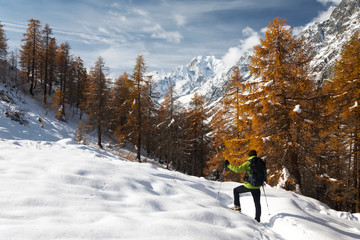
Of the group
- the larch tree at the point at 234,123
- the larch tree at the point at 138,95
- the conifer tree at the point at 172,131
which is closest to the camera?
the larch tree at the point at 234,123

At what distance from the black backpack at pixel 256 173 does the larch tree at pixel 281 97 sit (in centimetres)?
424

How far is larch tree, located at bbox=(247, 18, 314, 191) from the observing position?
9.04 meters

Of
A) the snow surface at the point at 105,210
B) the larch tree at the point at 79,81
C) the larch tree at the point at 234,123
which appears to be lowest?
the snow surface at the point at 105,210

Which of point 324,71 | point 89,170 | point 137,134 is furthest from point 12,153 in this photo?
point 324,71

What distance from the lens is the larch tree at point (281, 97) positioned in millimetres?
9039

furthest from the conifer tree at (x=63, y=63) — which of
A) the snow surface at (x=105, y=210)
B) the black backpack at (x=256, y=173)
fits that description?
the black backpack at (x=256, y=173)

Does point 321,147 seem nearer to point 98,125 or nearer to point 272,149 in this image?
point 272,149

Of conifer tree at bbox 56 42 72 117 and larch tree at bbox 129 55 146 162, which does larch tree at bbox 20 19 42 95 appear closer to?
conifer tree at bbox 56 42 72 117

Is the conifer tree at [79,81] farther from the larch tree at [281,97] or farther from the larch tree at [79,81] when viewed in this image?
the larch tree at [281,97]

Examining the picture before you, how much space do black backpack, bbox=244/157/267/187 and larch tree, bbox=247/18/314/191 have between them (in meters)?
4.24

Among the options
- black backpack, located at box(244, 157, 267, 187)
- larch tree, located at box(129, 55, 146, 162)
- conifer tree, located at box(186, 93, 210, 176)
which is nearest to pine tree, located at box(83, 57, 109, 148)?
larch tree, located at box(129, 55, 146, 162)

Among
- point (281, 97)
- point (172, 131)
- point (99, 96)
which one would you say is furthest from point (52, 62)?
point (281, 97)

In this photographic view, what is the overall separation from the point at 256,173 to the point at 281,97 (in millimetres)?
5904

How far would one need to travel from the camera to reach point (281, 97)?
941cm
